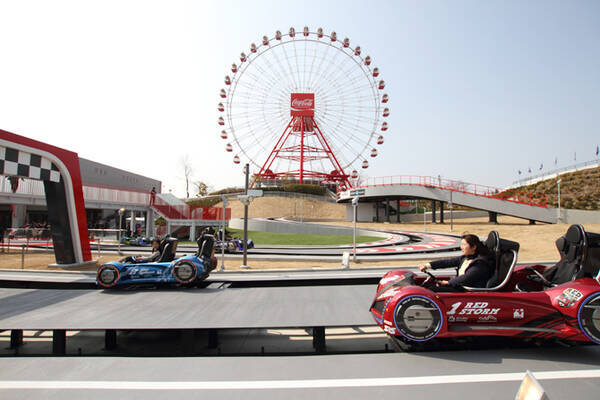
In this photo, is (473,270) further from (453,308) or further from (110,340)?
(110,340)

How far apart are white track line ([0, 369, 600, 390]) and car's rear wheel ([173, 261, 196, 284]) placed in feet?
9.19

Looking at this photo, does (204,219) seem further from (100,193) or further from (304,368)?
(304,368)

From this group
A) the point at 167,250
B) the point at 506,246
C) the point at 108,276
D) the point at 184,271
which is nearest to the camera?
the point at 506,246

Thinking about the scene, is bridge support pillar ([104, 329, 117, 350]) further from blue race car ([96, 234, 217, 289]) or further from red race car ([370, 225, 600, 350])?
red race car ([370, 225, 600, 350])

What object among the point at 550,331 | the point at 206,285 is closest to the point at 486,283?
the point at 550,331

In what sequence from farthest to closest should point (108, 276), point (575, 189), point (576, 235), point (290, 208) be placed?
point (575, 189) → point (290, 208) → point (108, 276) → point (576, 235)

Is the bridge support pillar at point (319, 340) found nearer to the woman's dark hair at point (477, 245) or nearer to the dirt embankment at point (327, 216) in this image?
the woman's dark hair at point (477, 245)

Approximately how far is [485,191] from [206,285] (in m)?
28.5

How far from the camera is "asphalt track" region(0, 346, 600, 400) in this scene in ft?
8.16

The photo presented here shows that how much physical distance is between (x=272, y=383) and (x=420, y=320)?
1482mm

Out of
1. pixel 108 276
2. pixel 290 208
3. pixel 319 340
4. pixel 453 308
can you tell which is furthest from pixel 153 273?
pixel 290 208

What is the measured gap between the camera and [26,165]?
25.2 ft

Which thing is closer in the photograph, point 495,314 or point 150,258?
point 495,314

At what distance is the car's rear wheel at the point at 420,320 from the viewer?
121 inches
